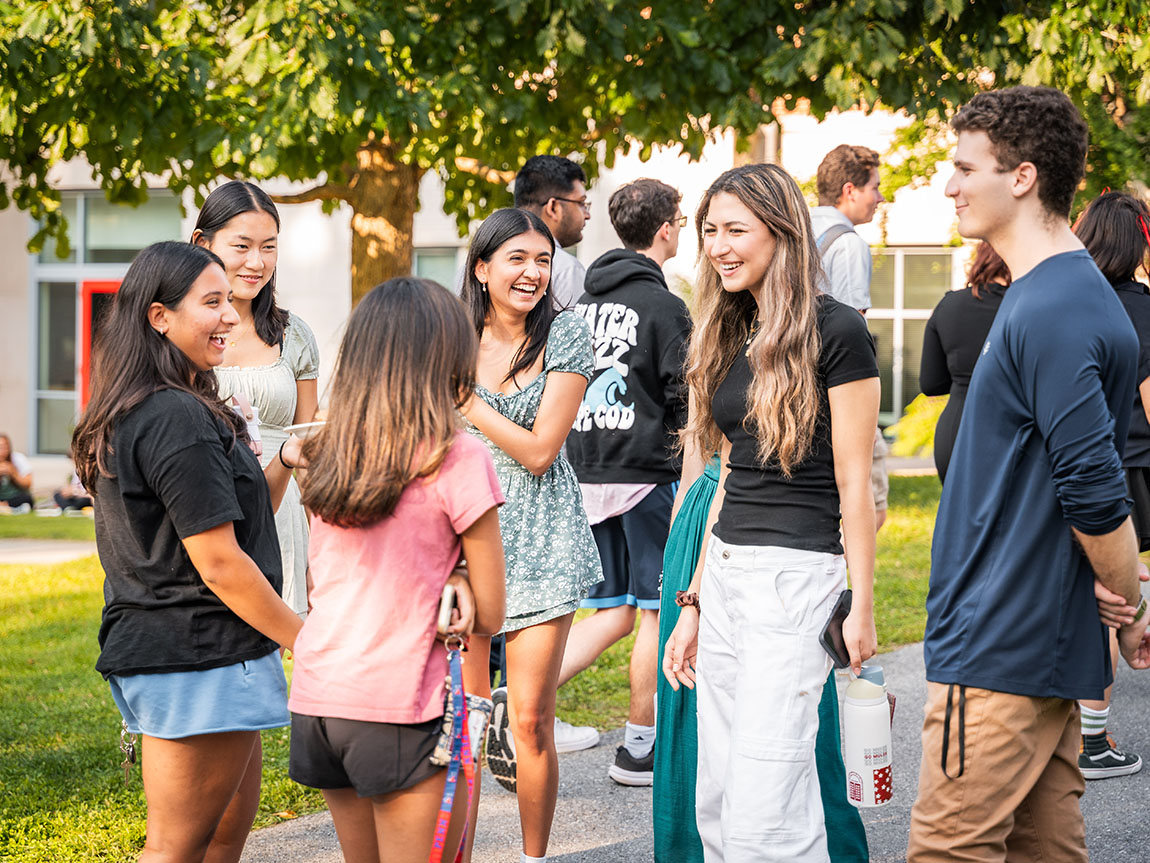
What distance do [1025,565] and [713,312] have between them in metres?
1.25

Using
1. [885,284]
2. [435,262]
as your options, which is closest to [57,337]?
[435,262]

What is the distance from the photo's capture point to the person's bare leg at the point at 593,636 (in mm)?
5125

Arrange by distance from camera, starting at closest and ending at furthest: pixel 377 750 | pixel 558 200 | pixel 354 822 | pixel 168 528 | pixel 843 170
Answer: pixel 377 750
pixel 354 822
pixel 168 528
pixel 558 200
pixel 843 170

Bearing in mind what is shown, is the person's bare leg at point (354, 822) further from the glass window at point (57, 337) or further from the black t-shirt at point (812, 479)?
the glass window at point (57, 337)

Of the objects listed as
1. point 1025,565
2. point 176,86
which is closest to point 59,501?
point 176,86

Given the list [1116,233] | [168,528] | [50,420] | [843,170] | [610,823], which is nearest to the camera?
[168,528]

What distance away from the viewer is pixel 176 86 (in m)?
8.73

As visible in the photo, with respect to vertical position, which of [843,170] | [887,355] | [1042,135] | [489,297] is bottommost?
[489,297]

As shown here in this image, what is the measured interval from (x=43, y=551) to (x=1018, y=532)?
10582 mm

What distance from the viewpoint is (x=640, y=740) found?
493cm

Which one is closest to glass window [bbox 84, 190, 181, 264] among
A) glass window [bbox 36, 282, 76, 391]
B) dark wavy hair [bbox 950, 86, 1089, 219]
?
glass window [bbox 36, 282, 76, 391]

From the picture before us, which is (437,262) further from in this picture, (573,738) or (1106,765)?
(1106,765)

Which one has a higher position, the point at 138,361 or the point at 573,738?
the point at 138,361

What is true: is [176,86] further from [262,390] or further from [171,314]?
[171,314]
